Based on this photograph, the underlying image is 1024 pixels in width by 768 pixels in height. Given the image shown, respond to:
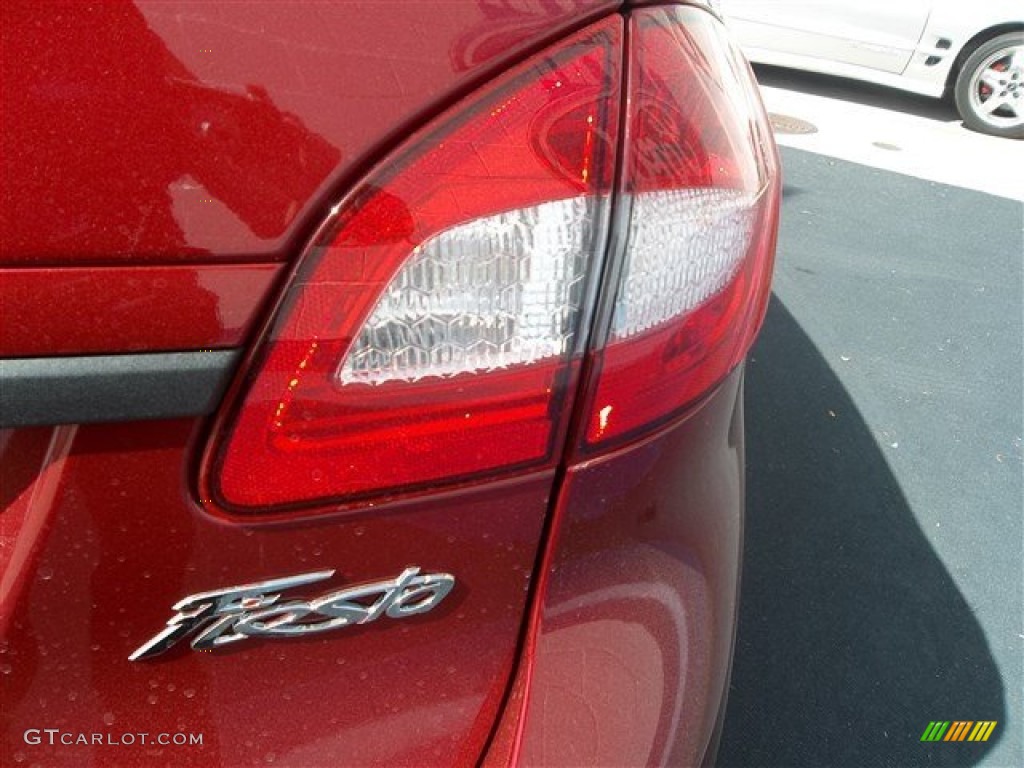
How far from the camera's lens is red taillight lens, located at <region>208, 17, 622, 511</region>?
0.84 m

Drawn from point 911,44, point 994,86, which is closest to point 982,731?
point 911,44

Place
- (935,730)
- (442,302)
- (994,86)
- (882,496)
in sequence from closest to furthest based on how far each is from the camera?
1. (442,302)
2. (935,730)
3. (882,496)
4. (994,86)

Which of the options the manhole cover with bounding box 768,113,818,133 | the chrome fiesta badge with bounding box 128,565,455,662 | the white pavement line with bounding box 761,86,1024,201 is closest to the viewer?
the chrome fiesta badge with bounding box 128,565,455,662

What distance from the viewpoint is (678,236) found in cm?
95

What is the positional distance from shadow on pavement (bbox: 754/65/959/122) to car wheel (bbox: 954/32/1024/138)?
0.70ft

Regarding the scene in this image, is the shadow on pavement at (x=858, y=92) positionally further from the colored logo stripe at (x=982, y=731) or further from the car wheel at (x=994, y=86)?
the colored logo stripe at (x=982, y=731)

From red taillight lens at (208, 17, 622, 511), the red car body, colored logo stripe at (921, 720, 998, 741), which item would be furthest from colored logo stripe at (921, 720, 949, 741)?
red taillight lens at (208, 17, 622, 511)

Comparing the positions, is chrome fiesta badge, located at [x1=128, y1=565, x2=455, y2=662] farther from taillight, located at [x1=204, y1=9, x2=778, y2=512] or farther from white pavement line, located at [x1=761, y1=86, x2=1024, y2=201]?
white pavement line, located at [x1=761, y1=86, x2=1024, y2=201]

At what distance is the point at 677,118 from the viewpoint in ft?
3.13

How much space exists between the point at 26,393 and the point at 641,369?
0.54 meters

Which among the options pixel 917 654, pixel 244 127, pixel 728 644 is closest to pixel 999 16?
pixel 917 654

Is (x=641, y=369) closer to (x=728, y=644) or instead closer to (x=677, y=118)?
(x=677, y=118)

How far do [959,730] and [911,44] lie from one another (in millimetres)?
5586
